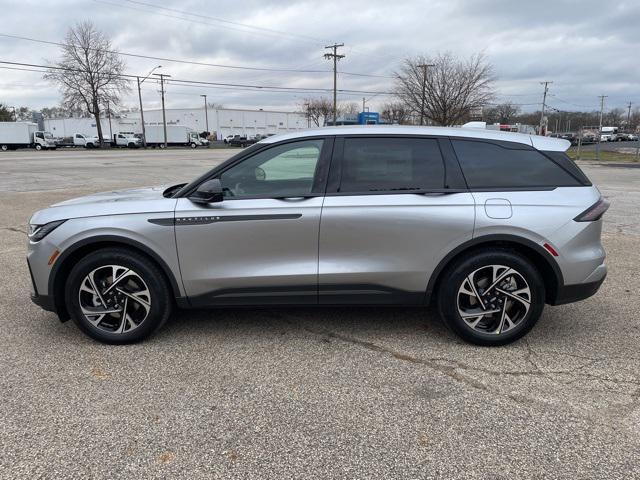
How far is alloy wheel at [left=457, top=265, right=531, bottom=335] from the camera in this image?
3.77m

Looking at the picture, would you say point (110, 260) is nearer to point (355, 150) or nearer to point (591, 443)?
point (355, 150)

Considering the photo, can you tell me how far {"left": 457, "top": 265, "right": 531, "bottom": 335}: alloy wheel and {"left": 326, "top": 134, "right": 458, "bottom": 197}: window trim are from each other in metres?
0.66

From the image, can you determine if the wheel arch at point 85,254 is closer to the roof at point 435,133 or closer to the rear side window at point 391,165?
the roof at point 435,133

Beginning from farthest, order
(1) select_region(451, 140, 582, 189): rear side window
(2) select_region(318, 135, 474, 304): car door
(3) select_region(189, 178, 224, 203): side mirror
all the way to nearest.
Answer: (1) select_region(451, 140, 582, 189): rear side window
(2) select_region(318, 135, 474, 304): car door
(3) select_region(189, 178, 224, 203): side mirror

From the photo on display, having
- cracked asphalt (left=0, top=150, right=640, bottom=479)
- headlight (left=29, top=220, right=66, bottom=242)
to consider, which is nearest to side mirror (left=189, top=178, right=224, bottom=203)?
headlight (left=29, top=220, right=66, bottom=242)

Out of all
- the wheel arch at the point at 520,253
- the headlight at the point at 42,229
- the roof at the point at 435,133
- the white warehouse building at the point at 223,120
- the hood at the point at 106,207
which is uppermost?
the white warehouse building at the point at 223,120

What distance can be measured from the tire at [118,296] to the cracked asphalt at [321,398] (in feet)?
0.50

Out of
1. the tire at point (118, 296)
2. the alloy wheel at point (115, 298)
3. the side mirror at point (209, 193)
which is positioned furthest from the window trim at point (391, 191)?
the alloy wheel at point (115, 298)

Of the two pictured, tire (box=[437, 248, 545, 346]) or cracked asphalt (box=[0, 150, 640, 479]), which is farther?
tire (box=[437, 248, 545, 346])

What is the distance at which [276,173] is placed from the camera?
394 centimetres

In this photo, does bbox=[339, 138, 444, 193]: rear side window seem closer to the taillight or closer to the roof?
the roof

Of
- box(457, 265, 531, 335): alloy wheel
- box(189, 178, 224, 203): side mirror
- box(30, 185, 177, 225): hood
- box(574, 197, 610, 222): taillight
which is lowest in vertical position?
box(457, 265, 531, 335): alloy wheel

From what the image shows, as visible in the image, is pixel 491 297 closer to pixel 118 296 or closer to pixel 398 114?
pixel 118 296

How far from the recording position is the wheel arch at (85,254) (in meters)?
3.74
